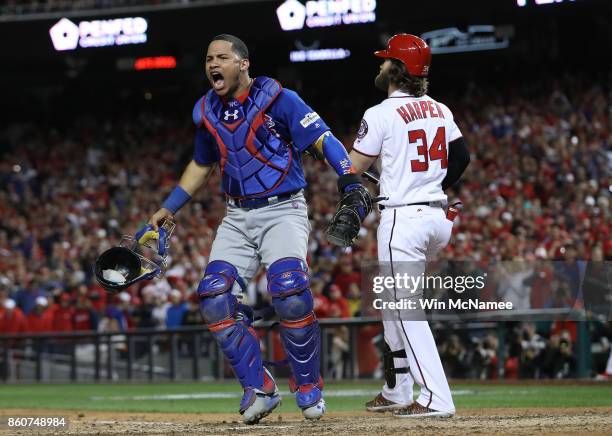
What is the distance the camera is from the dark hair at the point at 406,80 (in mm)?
6332

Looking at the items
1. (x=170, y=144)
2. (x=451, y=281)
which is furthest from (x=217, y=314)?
(x=170, y=144)

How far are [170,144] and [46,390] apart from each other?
10333mm

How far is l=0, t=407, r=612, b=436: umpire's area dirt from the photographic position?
5.31 metres

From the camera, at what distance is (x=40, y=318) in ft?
55.3

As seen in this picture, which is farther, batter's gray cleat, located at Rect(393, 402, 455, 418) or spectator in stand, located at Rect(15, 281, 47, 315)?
spectator in stand, located at Rect(15, 281, 47, 315)

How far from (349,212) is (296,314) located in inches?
28.7

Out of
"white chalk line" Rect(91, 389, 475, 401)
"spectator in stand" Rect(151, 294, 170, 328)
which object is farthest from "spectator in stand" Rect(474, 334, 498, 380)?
"spectator in stand" Rect(151, 294, 170, 328)

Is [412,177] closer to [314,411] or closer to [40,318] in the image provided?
[314,411]

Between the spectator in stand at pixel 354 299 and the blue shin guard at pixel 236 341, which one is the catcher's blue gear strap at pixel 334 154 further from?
the spectator in stand at pixel 354 299

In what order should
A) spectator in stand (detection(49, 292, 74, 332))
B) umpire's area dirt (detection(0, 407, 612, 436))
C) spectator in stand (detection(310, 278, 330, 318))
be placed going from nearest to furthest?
umpire's area dirt (detection(0, 407, 612, 436))
spectator in stand (detection(310, 278, 330, 318))
spectator in stand (detection(49, 292, 74, 332))

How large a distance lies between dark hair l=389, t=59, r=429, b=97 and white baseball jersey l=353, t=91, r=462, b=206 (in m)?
0.11

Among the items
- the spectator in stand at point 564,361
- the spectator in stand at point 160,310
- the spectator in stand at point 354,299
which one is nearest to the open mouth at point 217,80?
the spectator in stand at point 564,361

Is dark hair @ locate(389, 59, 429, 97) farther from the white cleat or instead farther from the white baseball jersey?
the white cleat

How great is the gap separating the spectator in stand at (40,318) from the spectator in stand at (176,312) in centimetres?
226
